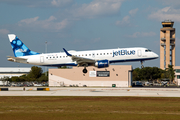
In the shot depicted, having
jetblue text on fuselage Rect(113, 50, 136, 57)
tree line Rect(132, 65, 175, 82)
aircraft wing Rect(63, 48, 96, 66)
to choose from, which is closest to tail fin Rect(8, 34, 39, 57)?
aircraft wing Rect(63, 48, 96, 66)

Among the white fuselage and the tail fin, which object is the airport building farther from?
the white fuselage

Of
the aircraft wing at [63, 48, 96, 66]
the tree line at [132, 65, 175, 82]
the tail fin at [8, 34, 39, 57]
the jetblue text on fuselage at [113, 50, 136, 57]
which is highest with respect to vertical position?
the tail fin at [8, 34, 39, 57]

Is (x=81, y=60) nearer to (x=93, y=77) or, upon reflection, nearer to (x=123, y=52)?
(x=123, y=52)

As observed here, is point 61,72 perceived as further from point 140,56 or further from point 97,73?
point 140,56

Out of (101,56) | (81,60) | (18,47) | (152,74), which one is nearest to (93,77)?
(18,47)

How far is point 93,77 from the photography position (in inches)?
4540

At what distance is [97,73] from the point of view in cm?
11594

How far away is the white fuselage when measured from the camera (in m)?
66.2

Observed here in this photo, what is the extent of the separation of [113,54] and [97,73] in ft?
166

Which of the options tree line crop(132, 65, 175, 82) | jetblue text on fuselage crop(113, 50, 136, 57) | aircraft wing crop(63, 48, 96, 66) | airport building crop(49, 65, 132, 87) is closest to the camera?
jetblue text on fuselage crop(113, 50, 136, 57)

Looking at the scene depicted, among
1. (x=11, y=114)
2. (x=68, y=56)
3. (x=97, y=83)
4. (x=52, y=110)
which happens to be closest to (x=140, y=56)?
(x=68, y=56)

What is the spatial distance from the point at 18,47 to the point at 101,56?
24.0m

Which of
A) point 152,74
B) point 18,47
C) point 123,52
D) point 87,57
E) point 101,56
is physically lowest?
point 152,74

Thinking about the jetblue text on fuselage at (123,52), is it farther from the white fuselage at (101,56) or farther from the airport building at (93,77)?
the airport building at (93,77)
